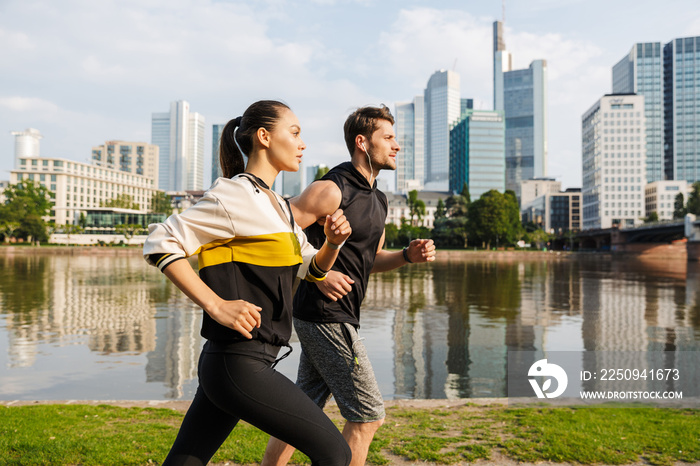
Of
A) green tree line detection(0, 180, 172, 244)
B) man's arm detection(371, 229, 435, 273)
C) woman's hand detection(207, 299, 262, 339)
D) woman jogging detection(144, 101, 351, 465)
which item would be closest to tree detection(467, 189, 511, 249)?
green tree line detection(0, 180, 172, 244)

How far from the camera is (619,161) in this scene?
14912 cm

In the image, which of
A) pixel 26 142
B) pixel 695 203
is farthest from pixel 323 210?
pixel 26 142

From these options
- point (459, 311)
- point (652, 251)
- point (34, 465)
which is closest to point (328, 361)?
point (34, 465)

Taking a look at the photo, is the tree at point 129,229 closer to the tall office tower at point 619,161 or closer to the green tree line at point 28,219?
the green tree line at point 28,219

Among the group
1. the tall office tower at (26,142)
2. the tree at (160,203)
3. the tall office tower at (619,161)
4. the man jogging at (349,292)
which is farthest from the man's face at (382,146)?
the tall office tower at (26,142)

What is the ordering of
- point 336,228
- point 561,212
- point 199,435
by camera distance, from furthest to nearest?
point 561,212, point 336,228, point 199,435

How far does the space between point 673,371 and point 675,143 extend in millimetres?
195303

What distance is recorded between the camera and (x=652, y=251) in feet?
298

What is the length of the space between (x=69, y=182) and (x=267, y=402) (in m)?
151

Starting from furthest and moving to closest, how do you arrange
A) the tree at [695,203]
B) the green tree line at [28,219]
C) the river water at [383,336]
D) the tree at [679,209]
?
the tree at [679,209], the tree at [695,203], the green tree line at [28,219], the river water at [383,336]

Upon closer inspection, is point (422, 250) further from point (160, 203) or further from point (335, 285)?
point (160, 203)

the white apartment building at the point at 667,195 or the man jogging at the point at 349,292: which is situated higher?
the white apartment building at the point at 667,195

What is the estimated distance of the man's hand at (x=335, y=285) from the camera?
277 cm

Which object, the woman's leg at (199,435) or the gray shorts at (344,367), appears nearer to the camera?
the woman's leg at (199,435)
